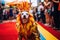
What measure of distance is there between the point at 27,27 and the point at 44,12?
250 mm

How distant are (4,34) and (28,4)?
414mm

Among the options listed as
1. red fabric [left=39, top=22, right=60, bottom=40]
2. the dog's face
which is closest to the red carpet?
red fabric [left=39, top=22, right=60, bottom=40]

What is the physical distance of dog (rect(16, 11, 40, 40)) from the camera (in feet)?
4.14

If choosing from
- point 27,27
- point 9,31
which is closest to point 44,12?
point 27,27

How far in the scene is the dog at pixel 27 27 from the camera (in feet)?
4.14

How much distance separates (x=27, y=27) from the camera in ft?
4.21

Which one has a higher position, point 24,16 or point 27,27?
point 24,16

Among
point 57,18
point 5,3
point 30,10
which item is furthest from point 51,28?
point 5,3

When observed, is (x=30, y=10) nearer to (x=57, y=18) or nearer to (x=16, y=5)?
(x=16, y=5)

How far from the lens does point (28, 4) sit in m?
1.27

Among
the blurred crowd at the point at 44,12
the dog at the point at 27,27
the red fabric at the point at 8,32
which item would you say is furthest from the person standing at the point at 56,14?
the red fabric at the point at 8,32

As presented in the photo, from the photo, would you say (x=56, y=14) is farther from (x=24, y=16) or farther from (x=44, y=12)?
(x=24, y=16)

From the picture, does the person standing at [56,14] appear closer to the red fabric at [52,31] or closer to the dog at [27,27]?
the red fabric at [52,31]

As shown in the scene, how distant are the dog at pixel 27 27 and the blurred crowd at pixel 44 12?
0.06m
